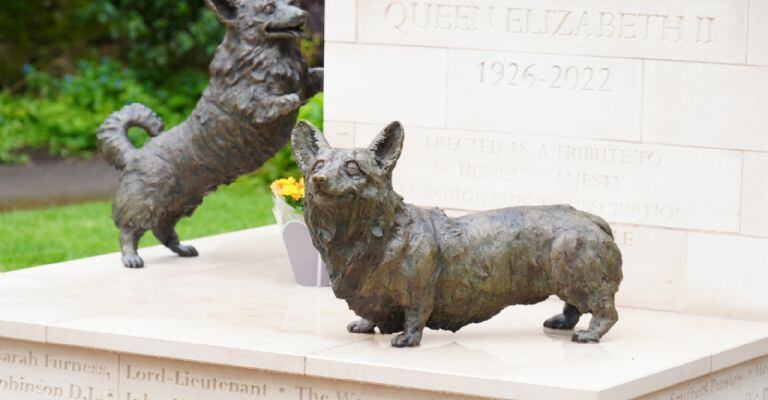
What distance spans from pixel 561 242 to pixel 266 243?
351 cm

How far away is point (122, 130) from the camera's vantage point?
895cm

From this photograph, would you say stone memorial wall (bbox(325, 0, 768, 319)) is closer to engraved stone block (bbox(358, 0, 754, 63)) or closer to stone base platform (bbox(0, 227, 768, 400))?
engraved stone block (bbox(358, 0, 754, 63))

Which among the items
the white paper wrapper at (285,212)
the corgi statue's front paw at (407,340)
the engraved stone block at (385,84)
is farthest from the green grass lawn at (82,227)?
the corgi statue's front paw at (407,340)

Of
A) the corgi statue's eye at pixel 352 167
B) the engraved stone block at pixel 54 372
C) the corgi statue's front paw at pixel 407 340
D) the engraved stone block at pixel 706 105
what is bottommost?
the engraved stone block at pixel 54 372

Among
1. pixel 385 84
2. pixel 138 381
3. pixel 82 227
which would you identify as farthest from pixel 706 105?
pixel 82 227

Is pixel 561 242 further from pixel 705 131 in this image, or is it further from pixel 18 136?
pixel 18 136

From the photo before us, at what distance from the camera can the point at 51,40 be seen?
1897cm

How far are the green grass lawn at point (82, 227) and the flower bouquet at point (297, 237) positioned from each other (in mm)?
3562

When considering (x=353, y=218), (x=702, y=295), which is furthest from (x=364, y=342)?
(x=702, y=295)

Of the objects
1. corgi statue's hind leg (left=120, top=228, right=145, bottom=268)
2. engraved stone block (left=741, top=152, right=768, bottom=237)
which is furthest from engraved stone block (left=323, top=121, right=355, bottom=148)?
engraved stone block (left=741, top=152, right=768, bottom=237)

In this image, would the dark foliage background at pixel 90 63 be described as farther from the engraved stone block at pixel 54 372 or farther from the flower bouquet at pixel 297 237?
the engraved stone block at pixel 54 372

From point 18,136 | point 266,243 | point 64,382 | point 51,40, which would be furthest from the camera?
point 51,40

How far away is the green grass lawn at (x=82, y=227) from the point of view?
1191 centimetres

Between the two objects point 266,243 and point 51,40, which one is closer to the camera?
point 266,243
